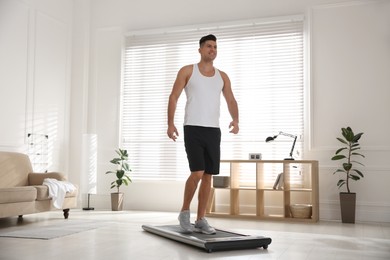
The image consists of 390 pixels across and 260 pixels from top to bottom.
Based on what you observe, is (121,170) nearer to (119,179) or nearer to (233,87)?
(119,179)

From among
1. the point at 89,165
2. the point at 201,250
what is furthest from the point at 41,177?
the point at 201,250

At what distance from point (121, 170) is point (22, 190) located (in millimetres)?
1914

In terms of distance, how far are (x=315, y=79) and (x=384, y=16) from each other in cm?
109

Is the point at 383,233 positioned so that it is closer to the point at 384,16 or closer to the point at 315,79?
the point at 315,79

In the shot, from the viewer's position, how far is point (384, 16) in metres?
5.57

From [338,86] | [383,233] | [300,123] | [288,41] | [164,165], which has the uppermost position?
[288,41]

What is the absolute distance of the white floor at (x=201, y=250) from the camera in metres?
2.95

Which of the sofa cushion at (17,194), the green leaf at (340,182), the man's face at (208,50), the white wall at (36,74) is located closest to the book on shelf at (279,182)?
the green leaf at (340,182)

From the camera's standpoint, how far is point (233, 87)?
6230 millimetres

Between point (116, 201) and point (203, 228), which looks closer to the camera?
point (203, 228)

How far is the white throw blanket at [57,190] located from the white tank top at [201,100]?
7.22 ft

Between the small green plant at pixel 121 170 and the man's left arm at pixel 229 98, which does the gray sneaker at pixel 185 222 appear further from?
the small green plant at pixel 121 170

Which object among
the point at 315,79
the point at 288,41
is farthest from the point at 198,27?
the point at 315,79

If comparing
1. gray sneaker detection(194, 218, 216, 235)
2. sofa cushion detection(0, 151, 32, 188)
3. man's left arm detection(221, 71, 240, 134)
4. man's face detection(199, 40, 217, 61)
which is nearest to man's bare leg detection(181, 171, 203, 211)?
→ gray sneaker detection(194, 218, 216, 235)
